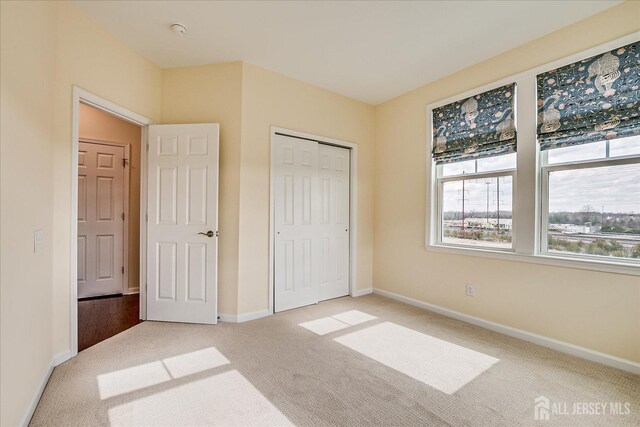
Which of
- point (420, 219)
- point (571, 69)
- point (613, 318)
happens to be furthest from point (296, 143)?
point (613, 318)

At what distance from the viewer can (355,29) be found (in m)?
2.45

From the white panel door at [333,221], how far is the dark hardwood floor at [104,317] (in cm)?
218

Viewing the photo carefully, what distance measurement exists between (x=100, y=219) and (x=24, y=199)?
2.69 meters

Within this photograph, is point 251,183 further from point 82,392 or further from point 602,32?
point 602,32

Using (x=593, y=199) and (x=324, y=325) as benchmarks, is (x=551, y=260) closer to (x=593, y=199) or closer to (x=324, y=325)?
(x=593, y=199)

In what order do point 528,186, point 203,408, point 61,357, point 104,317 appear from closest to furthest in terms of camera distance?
point 203,408 < point 61,357 < point 528,186 < point 104,317

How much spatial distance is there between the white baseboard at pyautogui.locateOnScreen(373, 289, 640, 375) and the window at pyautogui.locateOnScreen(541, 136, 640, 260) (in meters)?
0.75

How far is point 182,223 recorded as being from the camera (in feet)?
9.57

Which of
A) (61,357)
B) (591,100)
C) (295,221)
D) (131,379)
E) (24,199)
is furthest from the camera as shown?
(295,221)

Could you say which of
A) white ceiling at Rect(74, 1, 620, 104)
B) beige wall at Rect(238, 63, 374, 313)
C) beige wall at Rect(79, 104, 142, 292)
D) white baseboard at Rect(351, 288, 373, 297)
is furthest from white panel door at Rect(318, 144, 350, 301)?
beige wall at Rect(79, 104, 142, 292)

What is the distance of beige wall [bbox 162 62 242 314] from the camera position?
2.98 metres

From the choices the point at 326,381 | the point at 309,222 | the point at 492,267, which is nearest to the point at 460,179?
the point at 492,267

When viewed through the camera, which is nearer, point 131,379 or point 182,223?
point 131,379

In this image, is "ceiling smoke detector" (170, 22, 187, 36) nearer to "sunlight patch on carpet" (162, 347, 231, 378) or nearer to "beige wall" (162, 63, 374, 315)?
"beige wall" (162, 63, 374, 315)
